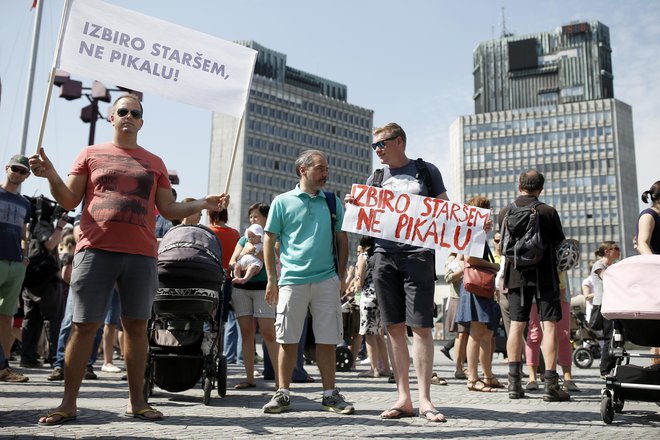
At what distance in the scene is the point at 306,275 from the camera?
5512 millimetres

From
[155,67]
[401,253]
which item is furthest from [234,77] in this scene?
[401,253]

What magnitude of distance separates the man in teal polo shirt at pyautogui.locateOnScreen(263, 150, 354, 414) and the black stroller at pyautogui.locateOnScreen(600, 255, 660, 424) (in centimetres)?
213

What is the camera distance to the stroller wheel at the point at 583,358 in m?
13.4

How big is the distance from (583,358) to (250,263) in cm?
890

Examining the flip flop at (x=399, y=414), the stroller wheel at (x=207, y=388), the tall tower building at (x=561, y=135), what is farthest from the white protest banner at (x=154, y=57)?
the tall tower building at (x=561, y=135)

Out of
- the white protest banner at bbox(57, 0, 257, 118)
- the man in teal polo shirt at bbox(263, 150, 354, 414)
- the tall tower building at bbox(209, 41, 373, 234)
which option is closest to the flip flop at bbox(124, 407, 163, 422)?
the man in teal polo shirt at bbox(263, 150, 354, 414)

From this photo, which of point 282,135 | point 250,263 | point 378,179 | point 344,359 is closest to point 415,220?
point 378,179

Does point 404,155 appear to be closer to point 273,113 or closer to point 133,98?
point 133,98

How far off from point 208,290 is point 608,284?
3.29 m

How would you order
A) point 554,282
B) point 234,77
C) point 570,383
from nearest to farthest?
point 234,77 < point 554,282 < point 570,383

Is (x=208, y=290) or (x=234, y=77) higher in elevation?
(x=234, y=77)

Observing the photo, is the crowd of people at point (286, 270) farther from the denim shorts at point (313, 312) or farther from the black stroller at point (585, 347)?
the black stroller at point (585, 347)

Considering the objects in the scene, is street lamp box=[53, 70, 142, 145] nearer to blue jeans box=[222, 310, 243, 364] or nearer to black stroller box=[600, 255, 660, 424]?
blue jeans box=[222, 310, 243, 364]

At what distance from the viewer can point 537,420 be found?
16.4ft
